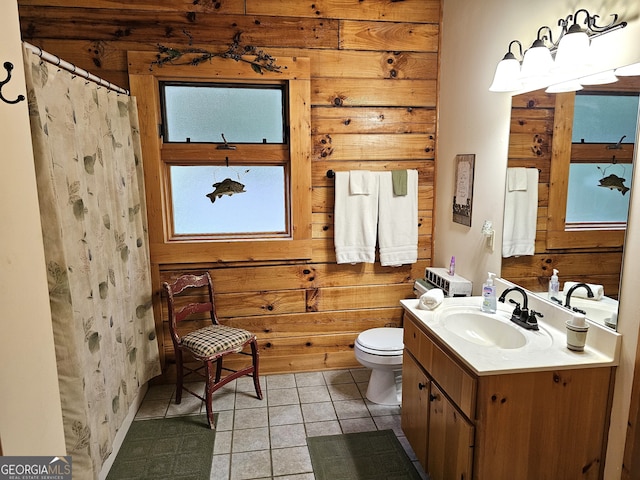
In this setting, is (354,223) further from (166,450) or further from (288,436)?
(166,450)

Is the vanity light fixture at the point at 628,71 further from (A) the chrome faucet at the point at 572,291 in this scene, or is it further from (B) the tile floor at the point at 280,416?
(B) the tile floor at the point at 280,416

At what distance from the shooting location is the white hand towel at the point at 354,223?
288 centimetres

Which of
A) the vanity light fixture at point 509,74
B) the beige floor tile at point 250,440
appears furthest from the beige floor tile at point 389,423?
the vanity light fixture at point 509,74

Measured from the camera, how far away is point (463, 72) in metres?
2.59

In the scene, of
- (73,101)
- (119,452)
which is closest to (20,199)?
(73,101)

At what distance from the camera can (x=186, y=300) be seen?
288cm

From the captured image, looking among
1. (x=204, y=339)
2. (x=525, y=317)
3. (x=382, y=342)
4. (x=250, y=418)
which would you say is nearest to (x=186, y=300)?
(x=204, y=339)

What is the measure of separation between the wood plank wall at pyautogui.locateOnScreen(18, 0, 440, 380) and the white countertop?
4.24 feet

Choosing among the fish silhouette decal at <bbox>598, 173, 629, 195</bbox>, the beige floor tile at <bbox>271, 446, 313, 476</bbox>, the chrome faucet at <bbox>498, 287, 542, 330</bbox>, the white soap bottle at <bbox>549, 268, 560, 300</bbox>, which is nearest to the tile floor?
the beige floor tile at <bbox>271, 446, 313, 476</bbox>

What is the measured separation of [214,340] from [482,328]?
1.55m

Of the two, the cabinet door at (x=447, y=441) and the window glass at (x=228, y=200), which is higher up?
the window glass at (x=228, y=200)

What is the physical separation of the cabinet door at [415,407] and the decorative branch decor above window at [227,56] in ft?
6.62

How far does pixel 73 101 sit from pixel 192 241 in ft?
4.17

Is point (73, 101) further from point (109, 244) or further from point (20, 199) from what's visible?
point (20, 199)
